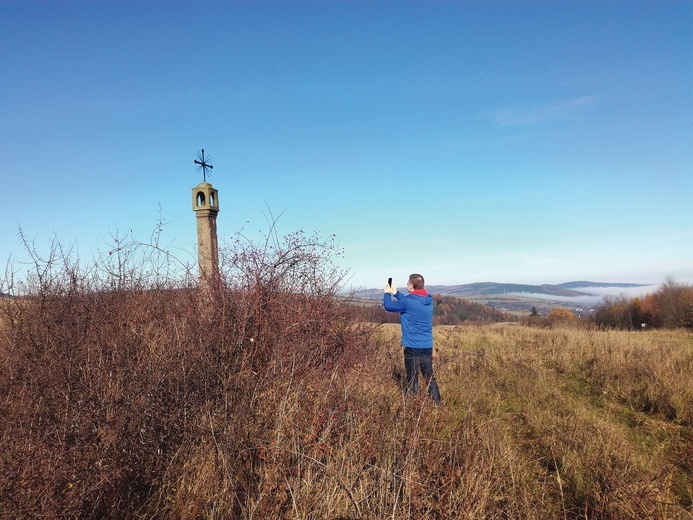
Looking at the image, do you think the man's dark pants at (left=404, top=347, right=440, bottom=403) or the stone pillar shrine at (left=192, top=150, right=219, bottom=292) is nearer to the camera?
the man's dark pants at (left=404, top=347, right=440, bottom=403)

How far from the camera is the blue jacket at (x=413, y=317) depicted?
4824mm

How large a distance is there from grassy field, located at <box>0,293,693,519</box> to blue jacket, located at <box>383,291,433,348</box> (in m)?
0.69

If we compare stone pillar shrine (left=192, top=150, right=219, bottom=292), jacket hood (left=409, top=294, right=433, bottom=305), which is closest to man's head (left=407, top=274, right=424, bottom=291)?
jacket hood (left=409, top=294, right=433, bottom=305)

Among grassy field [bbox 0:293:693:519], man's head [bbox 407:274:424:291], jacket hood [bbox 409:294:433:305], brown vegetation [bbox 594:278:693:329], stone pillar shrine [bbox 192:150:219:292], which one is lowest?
brown vegetation [bbox 594:278:693:329]

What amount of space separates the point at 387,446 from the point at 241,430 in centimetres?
107

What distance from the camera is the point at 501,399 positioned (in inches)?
211

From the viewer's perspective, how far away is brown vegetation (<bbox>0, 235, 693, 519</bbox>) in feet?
7.27

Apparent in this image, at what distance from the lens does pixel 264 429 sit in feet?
9.46

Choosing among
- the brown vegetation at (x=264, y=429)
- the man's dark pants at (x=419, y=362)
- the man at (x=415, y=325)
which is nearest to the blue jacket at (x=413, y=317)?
the man at (x=415, y=325)

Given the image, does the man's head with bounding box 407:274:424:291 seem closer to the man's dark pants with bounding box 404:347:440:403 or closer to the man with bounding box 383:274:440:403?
the man with bounding box 383:274:440:403

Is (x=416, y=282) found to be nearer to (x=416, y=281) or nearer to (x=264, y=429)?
(x=416, y=281)

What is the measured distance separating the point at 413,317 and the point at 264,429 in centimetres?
256

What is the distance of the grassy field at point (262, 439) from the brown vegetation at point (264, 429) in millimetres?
15

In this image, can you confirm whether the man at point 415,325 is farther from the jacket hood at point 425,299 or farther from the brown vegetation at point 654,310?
the brown vegetation at point 654,310
